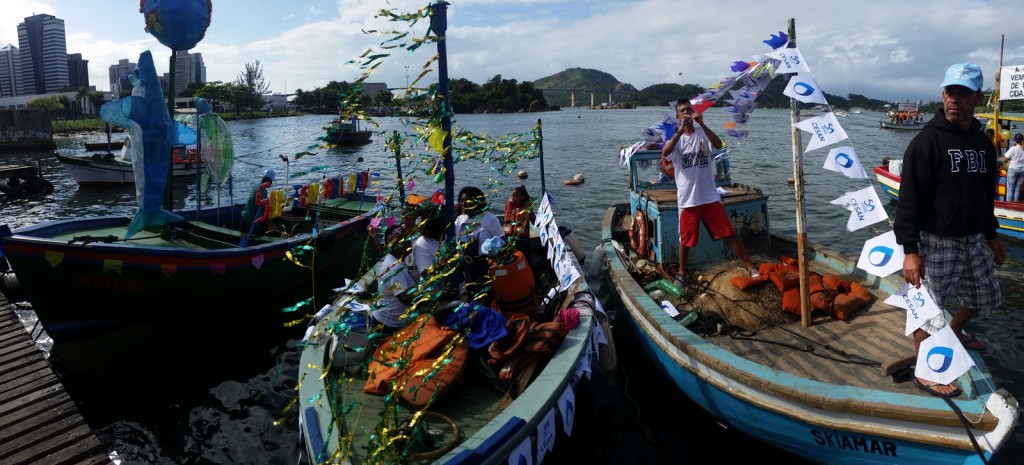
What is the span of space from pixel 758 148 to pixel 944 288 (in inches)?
1295

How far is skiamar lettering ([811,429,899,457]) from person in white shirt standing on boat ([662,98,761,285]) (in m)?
2.31

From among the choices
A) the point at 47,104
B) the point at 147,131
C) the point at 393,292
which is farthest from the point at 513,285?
the point at 47,104

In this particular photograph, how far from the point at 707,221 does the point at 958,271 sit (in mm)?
2841

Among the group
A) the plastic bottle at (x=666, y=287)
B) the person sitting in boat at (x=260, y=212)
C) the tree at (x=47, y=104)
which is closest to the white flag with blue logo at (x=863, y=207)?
the plastic bottle at (x=666, y=287)

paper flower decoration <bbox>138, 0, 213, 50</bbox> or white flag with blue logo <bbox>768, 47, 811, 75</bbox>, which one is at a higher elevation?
paper flower decoration <bbox>138, 0, 213, 50</bbox>

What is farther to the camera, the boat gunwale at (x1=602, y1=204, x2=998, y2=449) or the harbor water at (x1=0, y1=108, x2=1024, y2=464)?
the harbor water at (x1=0, y1=108, x2=1024, y2=464)

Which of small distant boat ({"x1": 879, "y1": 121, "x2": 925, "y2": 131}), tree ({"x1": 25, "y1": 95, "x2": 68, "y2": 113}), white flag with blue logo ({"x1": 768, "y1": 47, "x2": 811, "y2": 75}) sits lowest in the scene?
white flag with blue logo ({"x1": 768, "y1": 47, "x2": 811, "y2": 75})

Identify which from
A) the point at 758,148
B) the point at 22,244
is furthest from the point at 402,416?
the point at 758,148

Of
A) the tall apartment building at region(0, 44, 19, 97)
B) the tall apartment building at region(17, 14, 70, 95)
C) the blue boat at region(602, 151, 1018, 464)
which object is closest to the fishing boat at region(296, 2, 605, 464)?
the blue boat at region(602, 151, 1018, 464)

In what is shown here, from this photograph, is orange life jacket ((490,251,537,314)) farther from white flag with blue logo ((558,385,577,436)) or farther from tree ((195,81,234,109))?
tree ((195,81,234,109))

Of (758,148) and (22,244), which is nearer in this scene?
(22,244)

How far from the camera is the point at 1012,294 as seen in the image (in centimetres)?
921

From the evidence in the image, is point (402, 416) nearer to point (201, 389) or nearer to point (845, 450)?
point (845, 450)

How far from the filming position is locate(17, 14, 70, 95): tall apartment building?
146m
